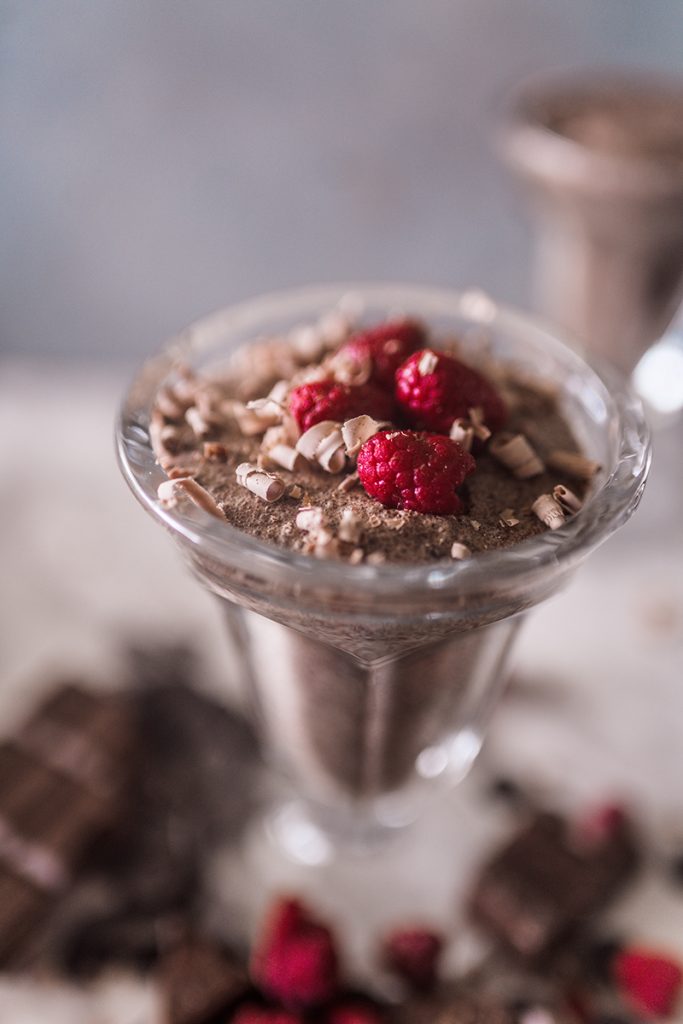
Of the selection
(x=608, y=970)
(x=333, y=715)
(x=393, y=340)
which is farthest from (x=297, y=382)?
(x=608, y=970)

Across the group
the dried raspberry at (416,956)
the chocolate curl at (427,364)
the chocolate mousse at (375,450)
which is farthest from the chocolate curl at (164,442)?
the dried raspberry at (416,956)


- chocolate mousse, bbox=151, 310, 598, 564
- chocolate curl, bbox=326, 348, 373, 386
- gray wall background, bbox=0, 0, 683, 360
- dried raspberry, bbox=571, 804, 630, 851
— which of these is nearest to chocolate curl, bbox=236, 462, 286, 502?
chocolate mousse, bbox=151, 310, 598, 564

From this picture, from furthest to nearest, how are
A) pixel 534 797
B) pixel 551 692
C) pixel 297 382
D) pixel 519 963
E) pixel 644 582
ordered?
pixel 644 582 → pixel 551 692 → pixel 534 797 → pixel 519 963 → pixel 297 382

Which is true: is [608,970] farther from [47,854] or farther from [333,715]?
[47,854]

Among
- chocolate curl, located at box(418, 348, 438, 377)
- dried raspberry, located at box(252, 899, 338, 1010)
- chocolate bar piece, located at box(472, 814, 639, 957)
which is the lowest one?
dried raspberry, located at box(252, 899, 338, 1010)

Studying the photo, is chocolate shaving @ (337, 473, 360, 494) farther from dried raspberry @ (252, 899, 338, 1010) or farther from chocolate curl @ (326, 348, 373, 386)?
dried raspberry @ (252, 899, 338, 1010)

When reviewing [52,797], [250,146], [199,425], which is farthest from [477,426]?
[250,146]
